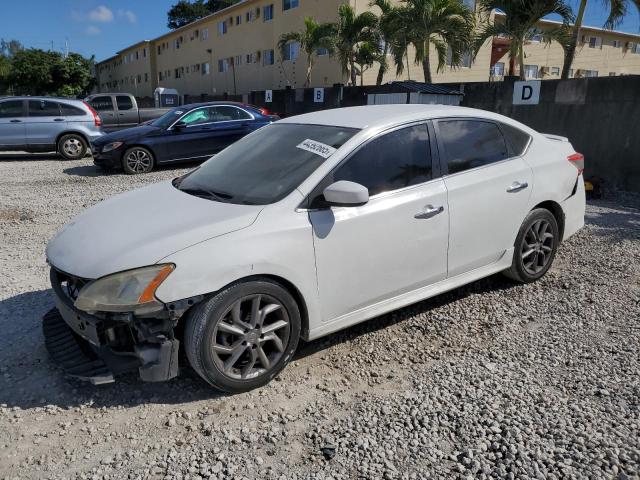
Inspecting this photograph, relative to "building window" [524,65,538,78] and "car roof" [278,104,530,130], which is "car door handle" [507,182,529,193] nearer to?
"car roof" [278,104,530,130]

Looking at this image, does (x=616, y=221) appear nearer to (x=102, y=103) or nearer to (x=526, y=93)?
(x=526, y=93)

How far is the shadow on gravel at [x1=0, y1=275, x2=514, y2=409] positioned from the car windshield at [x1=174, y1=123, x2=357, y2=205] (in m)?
1.16

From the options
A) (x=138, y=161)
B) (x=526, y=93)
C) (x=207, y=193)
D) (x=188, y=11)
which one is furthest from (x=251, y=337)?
(x=188, y=11)

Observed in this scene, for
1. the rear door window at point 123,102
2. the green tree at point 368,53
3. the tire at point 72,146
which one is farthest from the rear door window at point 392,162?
the green tree at point 368,53

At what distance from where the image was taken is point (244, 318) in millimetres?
2980

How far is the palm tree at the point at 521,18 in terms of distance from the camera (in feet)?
44.1

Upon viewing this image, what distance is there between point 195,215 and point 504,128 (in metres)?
2.75

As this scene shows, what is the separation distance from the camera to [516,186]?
413 centimetres

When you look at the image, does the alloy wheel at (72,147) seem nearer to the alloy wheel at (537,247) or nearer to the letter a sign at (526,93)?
the letter a sign at (526,93)

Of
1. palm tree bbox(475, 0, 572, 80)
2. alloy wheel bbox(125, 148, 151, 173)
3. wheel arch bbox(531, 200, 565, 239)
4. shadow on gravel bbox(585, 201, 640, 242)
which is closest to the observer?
wheel arch bbox(531, 200, 565, 239)

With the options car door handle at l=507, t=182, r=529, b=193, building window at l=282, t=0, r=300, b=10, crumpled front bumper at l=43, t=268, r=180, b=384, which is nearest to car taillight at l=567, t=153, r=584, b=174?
car door handle at l=507, t=182, r=529, b=193

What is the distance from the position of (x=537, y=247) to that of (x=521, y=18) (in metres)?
11.8

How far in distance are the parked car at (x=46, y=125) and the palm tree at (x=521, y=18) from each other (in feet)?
36.2

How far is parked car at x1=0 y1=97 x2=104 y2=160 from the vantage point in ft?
41.3
